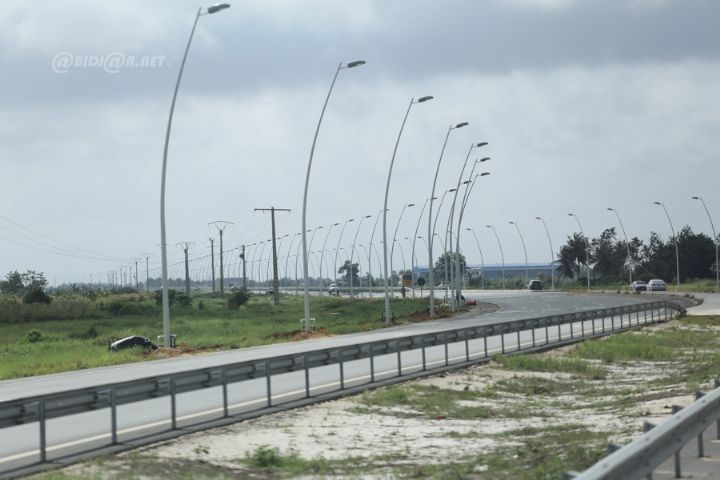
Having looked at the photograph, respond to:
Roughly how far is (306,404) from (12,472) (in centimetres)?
617

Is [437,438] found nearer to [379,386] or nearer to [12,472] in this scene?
[12,472]

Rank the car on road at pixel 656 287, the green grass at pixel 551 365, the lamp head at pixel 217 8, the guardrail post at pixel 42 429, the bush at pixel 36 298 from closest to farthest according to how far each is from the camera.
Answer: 1. the guardrail post at pixel 42 429
2. the green grass at pixel 551 365
3. the lamp head at pixel 217 8
4. the bush at pixel 36 298
5. the car on road at pixel 656 287

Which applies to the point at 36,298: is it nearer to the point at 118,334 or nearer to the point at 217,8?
the point at 118,334

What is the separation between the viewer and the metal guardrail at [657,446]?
6.88m

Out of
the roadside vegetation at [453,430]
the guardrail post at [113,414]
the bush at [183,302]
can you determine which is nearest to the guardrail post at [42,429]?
the roadside vegetation at [453,430]

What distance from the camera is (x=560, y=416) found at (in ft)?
50.7

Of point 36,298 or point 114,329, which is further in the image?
point 36,298

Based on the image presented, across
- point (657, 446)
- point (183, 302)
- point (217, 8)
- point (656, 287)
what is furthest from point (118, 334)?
point (656, 287)

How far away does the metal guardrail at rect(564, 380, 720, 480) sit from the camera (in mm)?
6879

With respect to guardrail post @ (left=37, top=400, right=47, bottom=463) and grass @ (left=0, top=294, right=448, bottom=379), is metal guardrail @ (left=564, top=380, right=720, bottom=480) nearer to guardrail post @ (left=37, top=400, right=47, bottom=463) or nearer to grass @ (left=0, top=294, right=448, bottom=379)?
guardrail post @ (left=37, top=400, right=47, bottom=463)

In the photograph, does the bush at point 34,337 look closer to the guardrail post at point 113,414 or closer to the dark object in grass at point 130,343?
the dark object in grass at point 130,343

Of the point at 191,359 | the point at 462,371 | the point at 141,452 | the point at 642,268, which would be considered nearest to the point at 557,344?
the point at 462,371

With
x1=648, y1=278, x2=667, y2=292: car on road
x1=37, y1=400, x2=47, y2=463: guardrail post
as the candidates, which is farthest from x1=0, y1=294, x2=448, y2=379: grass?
x1=648, y1=278, x2=667, y2=292: car on road

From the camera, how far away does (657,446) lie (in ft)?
26.8
